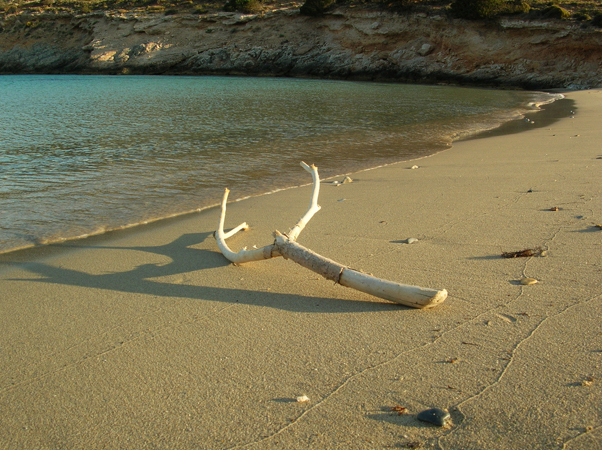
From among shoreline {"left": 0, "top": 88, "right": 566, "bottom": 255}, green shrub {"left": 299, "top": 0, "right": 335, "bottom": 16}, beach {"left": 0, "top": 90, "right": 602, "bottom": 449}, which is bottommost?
shoreline {"left": 0, "top": 88, "right": 566, "bottom": 255}

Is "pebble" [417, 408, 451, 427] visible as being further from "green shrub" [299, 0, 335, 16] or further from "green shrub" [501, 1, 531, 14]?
"green shrub" [299, 0, 335, 16]

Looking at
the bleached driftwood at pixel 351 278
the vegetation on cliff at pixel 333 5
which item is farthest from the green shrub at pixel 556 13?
the bleached driftwood at pixel 351 278

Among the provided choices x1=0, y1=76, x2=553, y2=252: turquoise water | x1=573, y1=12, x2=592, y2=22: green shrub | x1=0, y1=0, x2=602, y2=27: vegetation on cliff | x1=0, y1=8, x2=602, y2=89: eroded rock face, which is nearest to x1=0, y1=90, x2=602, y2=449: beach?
x1=0, y1=76, x2=553, y2=252: turquoise water

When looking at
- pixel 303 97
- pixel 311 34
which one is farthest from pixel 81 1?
pixel 303 97

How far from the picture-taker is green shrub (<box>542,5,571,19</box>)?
31.0m

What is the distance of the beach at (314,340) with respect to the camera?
2.12 metres

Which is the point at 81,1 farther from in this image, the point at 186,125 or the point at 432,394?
the point at 432,394

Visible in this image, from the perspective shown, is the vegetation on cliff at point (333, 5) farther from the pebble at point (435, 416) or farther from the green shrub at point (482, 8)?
the pebble at point (435, 416)

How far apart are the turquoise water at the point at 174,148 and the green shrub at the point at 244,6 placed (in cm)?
2993

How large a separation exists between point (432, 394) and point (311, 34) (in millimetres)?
44167

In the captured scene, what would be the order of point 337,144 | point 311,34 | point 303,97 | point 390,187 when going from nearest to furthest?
point 390,187 < point 337,144 < point 303,97 < point 311,34

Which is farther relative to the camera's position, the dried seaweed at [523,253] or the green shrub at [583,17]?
the green shrub at [583,17]

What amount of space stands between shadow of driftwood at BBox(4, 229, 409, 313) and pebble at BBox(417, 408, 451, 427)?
1029mm

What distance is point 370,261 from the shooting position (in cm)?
397
